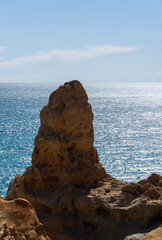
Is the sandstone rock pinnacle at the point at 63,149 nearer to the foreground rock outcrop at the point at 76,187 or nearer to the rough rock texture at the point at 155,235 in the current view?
the foreground rock outcrop at the point at 76,187

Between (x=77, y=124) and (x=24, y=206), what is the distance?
40.7 ft

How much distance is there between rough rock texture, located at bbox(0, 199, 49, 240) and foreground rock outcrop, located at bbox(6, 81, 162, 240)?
34.3 ft

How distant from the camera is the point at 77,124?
79.6ft

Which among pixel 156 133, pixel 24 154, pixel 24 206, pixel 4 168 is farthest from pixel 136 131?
pixel 24 206

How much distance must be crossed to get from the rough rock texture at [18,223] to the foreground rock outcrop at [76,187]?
34.3 ft

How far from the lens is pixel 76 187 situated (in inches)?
940

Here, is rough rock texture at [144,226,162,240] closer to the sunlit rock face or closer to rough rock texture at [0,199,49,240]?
the sunlit rock face

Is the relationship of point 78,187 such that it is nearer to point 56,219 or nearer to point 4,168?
point 56,219

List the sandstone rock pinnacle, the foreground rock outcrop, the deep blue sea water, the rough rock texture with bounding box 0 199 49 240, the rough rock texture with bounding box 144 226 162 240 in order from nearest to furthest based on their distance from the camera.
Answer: the rough rock texture with bounding box 0 199 49 240 < the rough rock texture with bounding box 144 226 162 240 < the foreground rock outcrop < the sandstone rock pinnacle < the deep blue sea water

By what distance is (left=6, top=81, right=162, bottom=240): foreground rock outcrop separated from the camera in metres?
21.4

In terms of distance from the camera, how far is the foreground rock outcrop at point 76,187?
843 inches

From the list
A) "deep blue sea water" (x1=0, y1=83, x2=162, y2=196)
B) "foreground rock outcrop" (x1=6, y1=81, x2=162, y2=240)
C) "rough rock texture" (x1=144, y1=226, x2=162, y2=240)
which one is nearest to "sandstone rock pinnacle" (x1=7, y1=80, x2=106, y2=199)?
"foreground rock outcrop" (x1=6, y1=81, x2=162, y2=240)

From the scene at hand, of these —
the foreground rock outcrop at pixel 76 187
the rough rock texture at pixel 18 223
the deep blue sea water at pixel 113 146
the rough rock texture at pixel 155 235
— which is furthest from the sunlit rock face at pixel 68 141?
the deep blue sea water at pixel 113 146

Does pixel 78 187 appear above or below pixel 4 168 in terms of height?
above
